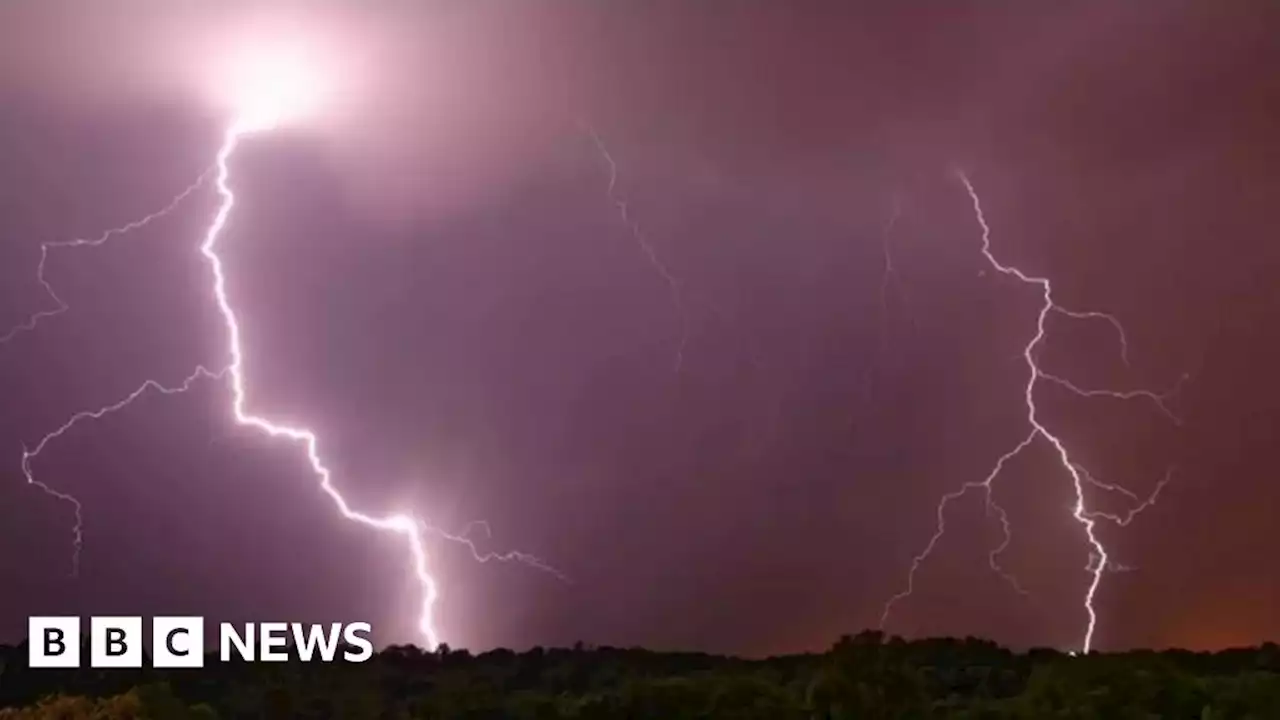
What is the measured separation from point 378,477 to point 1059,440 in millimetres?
3304

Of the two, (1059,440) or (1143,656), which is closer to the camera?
(1143,656)

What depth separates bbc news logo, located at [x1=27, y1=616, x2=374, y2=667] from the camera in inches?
177

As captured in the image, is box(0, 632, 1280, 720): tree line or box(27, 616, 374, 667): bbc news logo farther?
box(27, 616, 374, 667): bbc news logo

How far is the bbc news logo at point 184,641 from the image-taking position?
4484 mm

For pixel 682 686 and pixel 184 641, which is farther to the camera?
pixel 184 641

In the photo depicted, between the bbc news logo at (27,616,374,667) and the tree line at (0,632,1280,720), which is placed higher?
the bbc news logo at (27,616,374,667)

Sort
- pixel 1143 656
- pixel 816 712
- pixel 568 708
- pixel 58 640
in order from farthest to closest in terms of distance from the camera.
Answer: pixel 58 640 → pixel 1143 656 → pixel 568 708 → pixel 816 712

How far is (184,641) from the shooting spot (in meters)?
4.67

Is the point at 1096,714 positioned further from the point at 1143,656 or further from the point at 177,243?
the point at 177,243

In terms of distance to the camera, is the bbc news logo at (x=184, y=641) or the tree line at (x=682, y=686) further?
the bbc news logo at (x=184, y=641)

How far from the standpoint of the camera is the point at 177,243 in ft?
15.5

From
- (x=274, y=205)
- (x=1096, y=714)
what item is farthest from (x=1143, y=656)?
(x=274, y=205)

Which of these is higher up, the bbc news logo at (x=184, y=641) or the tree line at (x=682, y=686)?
the bbc news logo at (x=184, y=641)

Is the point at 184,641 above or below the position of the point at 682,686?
above
